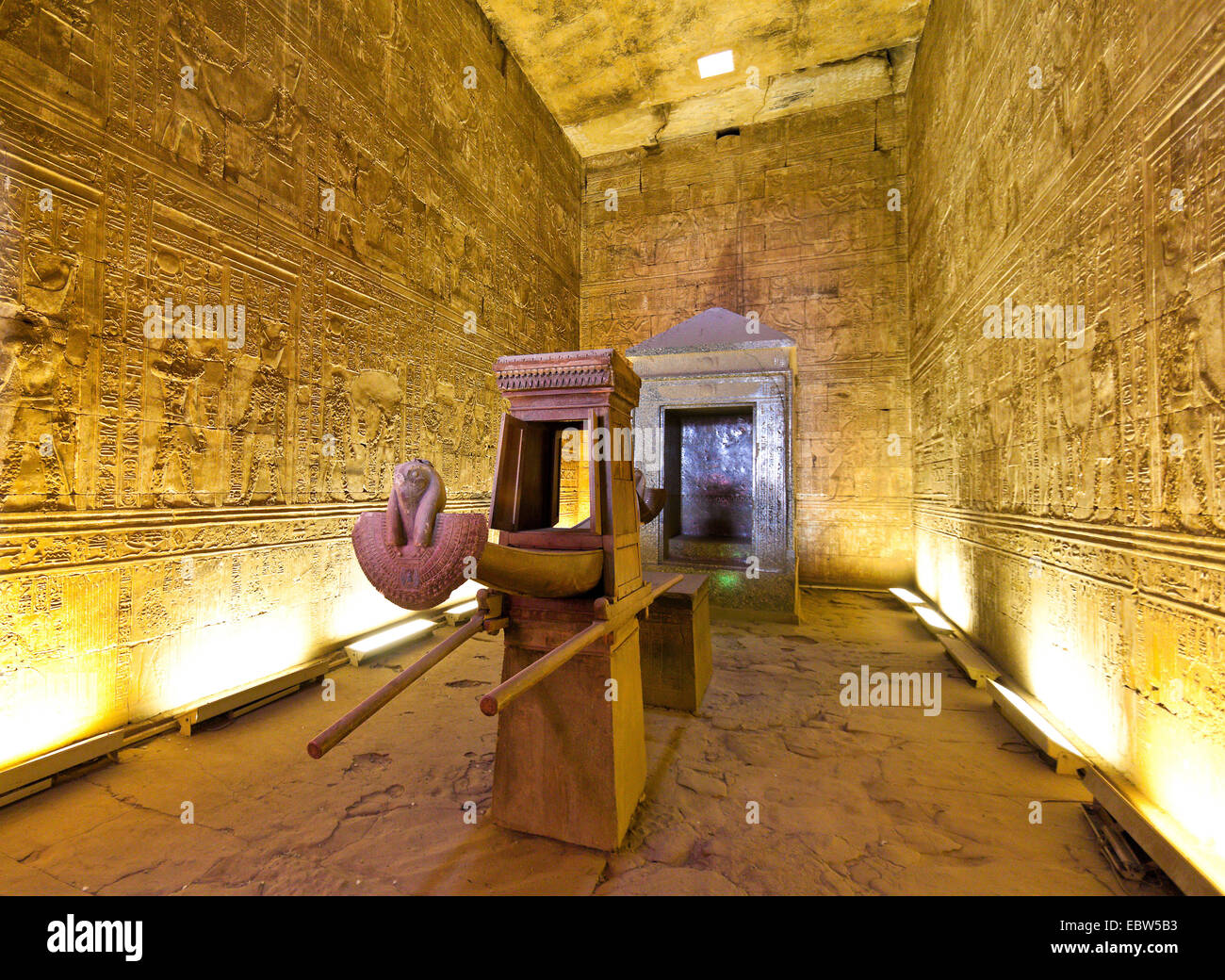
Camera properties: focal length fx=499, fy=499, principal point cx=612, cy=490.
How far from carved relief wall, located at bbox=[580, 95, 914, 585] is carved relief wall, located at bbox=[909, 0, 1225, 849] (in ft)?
10.5

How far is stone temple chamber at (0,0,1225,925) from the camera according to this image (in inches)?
79.4

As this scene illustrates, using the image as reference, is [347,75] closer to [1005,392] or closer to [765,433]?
[765,433]

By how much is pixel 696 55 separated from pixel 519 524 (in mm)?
8979

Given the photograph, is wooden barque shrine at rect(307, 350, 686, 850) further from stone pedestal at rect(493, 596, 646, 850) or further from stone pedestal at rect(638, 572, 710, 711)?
stone pedestal at rect(638, 572, 710, 711)

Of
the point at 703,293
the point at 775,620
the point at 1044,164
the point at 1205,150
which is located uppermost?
the point at 703,293

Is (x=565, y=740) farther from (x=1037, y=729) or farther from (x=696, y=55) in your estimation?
(x=696, y=55)

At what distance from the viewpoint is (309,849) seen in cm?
210

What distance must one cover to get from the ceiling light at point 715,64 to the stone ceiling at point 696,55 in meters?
0.09

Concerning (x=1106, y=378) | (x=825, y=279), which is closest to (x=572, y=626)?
(x=1106, y=378)

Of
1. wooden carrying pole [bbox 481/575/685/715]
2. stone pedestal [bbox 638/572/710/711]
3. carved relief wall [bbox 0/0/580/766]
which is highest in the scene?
carved relief wall [bbox 0/0/580/766]

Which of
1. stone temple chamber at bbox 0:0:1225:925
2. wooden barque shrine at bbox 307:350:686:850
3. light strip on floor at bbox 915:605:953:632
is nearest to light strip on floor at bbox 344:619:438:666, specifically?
stone temple chamber at bbox 0:0:1225:925

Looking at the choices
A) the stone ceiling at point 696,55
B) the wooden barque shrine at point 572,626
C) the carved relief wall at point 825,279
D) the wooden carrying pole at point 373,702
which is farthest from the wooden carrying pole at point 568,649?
the stone ceiling at point 696,55

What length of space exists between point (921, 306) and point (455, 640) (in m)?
7.88

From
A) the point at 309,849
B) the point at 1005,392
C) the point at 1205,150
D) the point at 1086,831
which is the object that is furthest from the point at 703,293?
the point at 309,849
